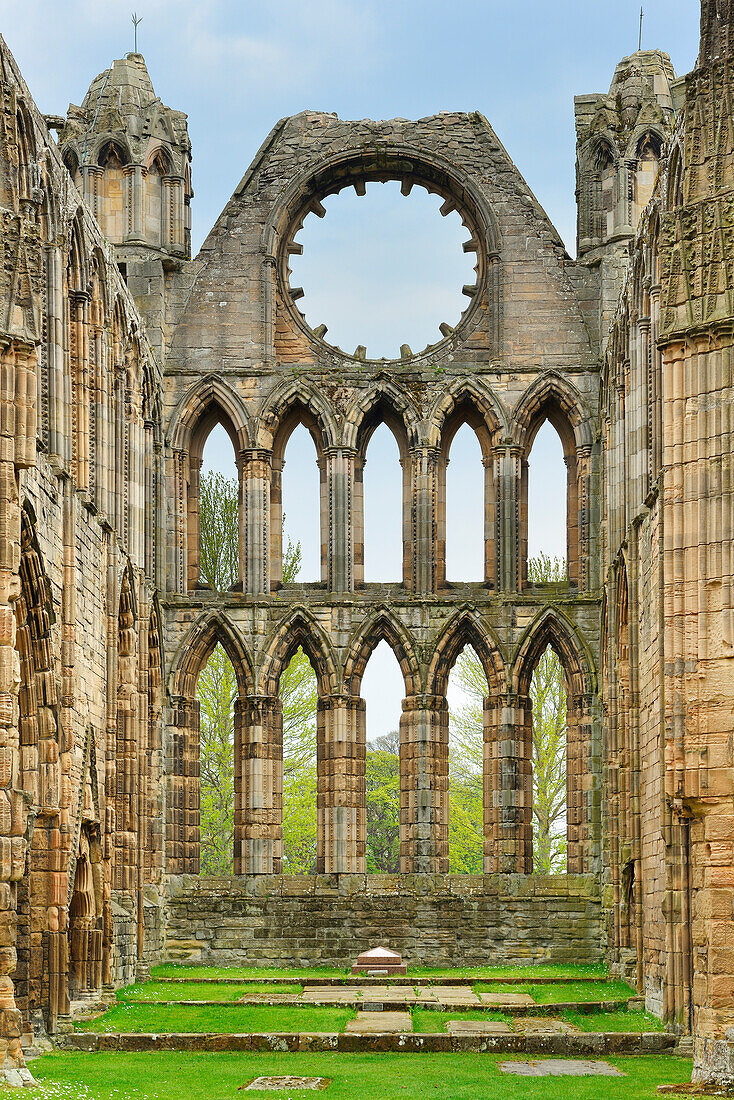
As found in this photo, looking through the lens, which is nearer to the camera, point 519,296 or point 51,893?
point 51,893

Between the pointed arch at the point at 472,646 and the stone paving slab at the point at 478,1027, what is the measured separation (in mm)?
10235

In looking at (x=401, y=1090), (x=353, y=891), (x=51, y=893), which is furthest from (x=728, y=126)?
(x=353, y=891)

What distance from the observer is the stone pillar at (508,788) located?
29438 mm

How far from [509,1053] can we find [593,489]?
44.3 ft

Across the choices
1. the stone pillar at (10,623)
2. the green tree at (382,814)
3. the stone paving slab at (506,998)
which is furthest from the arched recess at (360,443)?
the green tree at (382,814)

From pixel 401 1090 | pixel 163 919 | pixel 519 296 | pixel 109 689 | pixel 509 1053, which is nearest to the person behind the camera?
pixel 401 1090

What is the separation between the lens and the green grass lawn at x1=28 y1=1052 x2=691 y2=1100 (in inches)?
595

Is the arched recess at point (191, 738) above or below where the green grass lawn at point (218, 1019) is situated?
above

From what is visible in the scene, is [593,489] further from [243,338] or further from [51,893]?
[51,893]

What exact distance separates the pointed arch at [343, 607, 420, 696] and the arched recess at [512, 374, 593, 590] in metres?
2.24

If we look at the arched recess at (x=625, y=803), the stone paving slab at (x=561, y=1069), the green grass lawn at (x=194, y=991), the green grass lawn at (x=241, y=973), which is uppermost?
the arched recess at (x=625, y=803)

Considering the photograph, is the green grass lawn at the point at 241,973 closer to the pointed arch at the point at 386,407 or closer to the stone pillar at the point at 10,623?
the pointed arch at the point at 386,407

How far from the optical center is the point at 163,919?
29062mm

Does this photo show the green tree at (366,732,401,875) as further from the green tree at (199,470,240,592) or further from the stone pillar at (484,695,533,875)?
the stone pillar at (484,695,533,875)
